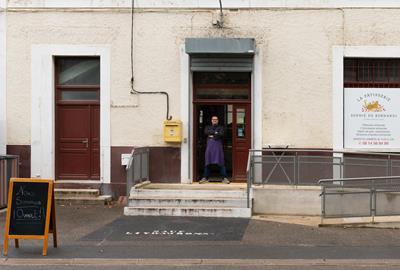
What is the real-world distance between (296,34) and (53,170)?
22.5ft

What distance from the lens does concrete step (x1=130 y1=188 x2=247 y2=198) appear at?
1305cm

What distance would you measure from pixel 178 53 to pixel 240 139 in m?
2.62

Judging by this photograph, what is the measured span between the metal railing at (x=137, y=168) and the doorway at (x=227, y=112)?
1227 mm

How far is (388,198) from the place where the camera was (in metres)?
11.2

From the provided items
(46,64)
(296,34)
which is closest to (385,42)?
(296,34)

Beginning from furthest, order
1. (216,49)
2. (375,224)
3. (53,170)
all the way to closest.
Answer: (53,170), (216,49), (375,224)

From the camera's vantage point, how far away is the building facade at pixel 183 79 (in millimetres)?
13977

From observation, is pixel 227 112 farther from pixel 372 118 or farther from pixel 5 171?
pixel 5 171

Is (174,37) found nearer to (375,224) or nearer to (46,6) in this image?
(46,6)

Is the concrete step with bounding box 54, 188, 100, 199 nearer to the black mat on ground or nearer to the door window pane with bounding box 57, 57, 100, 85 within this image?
the black mat on ground

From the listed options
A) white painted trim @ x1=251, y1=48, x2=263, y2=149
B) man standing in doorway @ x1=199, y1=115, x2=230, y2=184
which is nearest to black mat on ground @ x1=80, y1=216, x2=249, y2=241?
Answer: man standing in doorway @ x1=199, y1=115, x2=230, y2=184

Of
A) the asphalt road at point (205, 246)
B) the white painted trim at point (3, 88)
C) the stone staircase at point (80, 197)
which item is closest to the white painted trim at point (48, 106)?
the stone staircase at point (80, 197)
